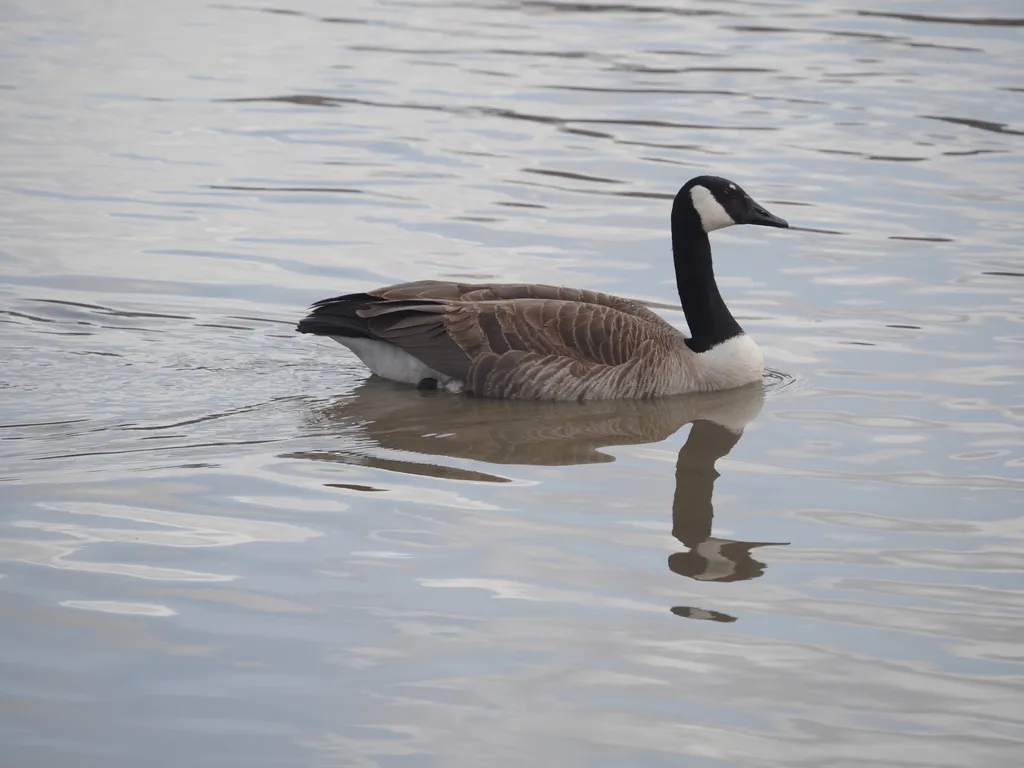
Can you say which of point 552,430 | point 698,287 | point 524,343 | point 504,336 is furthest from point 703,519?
point 698,287

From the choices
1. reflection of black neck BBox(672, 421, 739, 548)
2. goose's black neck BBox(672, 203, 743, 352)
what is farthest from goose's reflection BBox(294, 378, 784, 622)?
goose's black neck BBox(672, 203, 743, 352)

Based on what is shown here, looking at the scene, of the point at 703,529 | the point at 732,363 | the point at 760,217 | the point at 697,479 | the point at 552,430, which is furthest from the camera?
the point at 760,217

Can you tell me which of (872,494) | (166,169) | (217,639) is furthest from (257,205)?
(217,639)

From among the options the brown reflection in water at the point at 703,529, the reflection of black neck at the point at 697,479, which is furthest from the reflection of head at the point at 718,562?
the reflection of black neck at the point at 697,479

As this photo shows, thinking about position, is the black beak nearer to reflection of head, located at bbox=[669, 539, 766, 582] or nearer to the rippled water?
the rippled water

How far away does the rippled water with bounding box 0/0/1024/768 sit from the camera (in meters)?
5.78

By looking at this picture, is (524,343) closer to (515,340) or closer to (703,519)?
(515,340)

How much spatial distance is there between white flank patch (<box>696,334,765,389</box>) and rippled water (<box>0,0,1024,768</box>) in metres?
0.14

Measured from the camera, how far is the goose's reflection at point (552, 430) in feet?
27.6

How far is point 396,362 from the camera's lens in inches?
403

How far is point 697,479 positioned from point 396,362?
253 centimetres

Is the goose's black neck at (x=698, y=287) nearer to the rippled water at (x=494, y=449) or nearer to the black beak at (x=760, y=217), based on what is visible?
the black beak at (x=760, y=217)

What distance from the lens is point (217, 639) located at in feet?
20.1

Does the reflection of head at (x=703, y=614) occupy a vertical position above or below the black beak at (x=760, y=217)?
below
